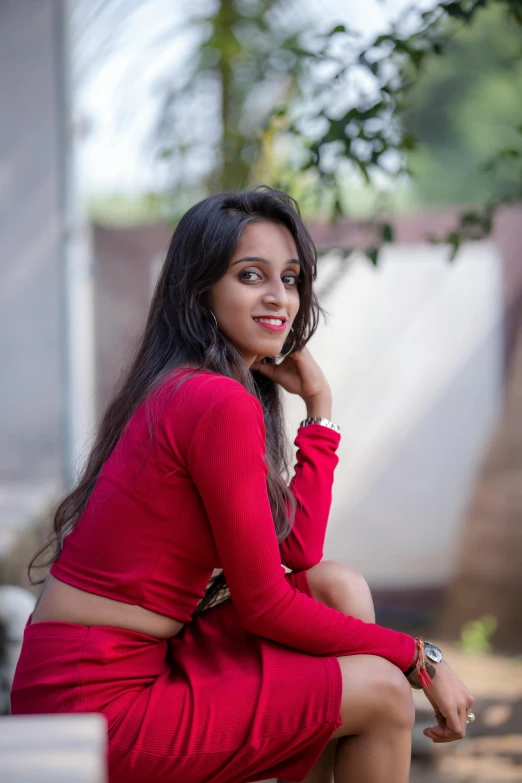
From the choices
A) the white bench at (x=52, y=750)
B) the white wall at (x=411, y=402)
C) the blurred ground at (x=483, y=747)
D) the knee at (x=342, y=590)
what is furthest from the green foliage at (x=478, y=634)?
the white bench at (x=52, y=750)

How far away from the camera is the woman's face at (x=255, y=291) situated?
1.82m

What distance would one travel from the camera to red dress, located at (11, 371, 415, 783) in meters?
1.53

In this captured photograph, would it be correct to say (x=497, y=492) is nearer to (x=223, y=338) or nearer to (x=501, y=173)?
(x=223, y=338)

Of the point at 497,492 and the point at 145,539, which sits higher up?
the point at 145,539

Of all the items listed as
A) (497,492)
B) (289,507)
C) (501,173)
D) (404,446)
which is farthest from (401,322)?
(501,173)

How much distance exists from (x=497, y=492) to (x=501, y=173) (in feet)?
25.1

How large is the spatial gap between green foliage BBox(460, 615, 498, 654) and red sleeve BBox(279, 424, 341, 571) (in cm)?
310

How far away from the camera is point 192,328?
1.78m

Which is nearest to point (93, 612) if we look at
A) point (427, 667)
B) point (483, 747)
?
point (427, 667)

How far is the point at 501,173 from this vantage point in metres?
11.9

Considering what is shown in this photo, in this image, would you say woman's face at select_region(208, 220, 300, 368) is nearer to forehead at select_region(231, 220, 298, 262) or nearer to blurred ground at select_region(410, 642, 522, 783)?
forehead at select_region(231, 220, 298, 262)

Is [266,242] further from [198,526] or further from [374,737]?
[374,737]

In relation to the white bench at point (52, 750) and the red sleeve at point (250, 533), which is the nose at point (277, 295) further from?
the white bench at point (52, 750)

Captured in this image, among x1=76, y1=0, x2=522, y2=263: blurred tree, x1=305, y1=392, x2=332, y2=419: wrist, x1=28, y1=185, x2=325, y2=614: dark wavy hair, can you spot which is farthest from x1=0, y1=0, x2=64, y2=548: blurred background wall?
x1=28, y1=185, x2=325, y2=614: dark wavy hair
